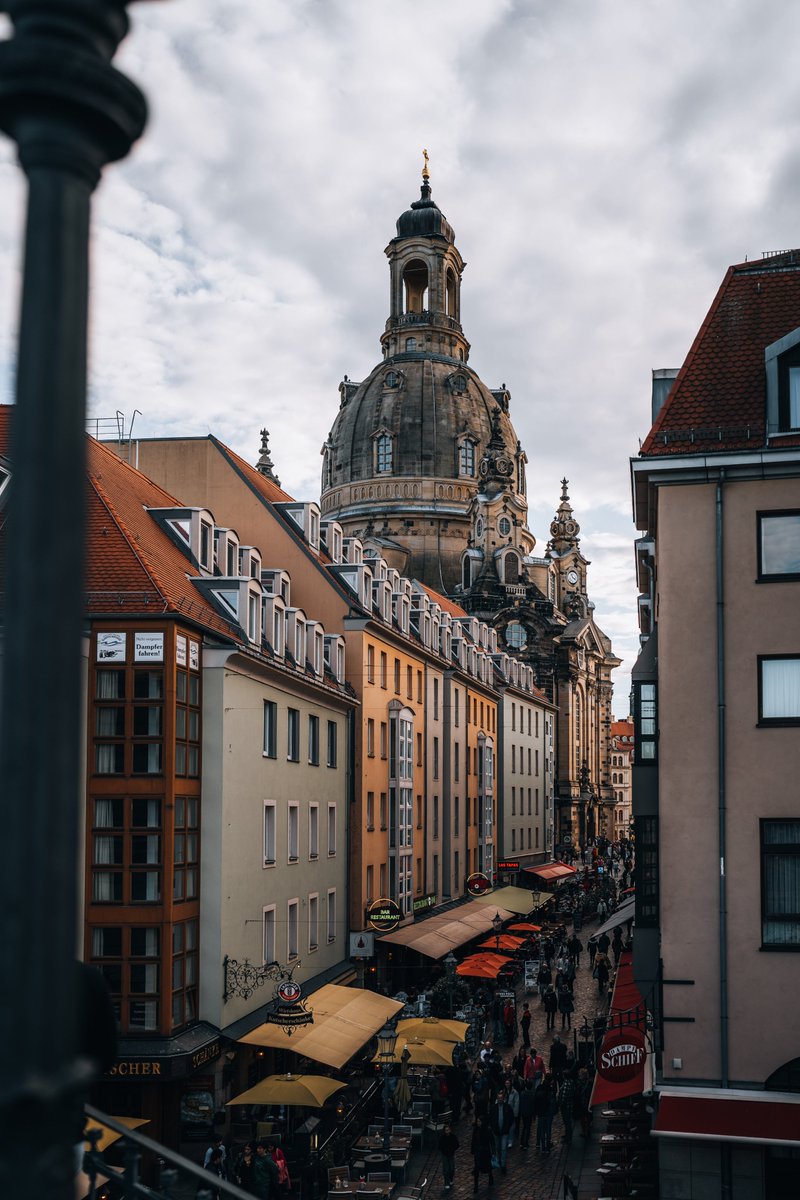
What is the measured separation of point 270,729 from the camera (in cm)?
3522

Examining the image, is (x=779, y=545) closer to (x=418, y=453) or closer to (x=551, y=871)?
(x=551, y=871)

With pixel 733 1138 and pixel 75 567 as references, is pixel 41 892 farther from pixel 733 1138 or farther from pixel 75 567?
pixel 733 1138

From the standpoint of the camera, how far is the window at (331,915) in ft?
137

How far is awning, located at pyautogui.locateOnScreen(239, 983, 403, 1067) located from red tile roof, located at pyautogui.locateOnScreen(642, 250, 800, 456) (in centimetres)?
1426

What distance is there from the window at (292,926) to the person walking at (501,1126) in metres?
8.46

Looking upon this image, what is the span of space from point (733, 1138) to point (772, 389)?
11096 millimetres

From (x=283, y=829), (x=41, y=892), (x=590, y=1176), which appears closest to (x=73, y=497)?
(x=41, y=892)

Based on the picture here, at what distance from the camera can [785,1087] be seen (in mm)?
19938

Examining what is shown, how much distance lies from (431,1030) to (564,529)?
424 feet

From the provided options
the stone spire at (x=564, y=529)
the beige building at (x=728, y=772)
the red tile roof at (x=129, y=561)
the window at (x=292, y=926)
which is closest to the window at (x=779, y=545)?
the beige building at (x=728, y=772)

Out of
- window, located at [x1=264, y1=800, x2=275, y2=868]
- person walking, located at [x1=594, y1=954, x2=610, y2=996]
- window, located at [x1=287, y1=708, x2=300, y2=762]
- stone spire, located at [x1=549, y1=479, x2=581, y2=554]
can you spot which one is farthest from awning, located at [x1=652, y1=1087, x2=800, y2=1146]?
stone spire, located at [x1=549, y1=479, x2=581, y2=554]

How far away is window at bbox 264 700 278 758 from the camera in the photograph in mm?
34750

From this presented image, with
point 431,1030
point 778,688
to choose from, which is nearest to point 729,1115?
point 778,688

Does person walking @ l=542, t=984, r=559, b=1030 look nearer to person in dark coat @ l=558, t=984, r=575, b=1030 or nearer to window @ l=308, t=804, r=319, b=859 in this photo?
person in dark coat @ l=558, t=984, r=575, b=1030
